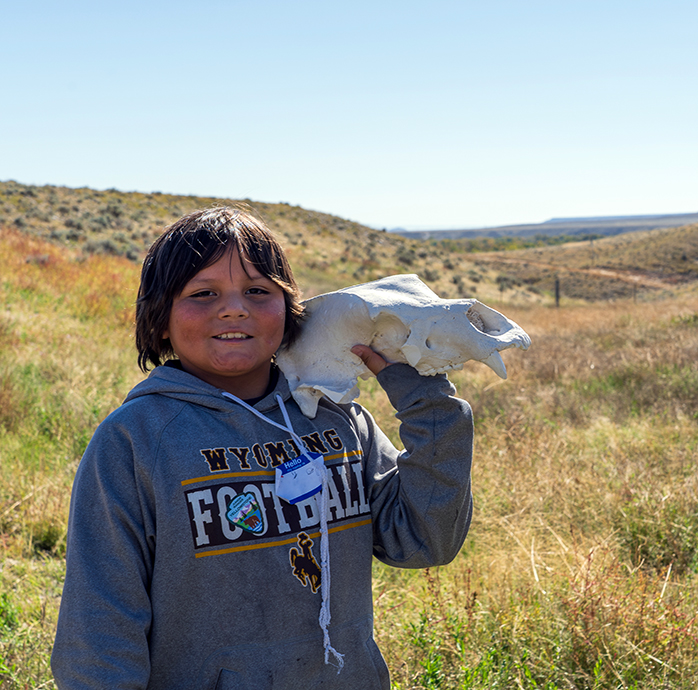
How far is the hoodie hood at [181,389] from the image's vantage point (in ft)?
4.63

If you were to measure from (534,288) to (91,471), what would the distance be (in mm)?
38844

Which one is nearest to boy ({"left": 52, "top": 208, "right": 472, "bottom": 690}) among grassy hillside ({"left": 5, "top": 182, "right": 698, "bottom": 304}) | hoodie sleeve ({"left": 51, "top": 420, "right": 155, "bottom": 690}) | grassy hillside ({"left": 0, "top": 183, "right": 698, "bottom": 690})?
hoodie sleeve ({"left": 51, "top": 420, "right": 155, "bottom": 690})

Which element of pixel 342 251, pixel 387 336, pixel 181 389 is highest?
pixel 342 251

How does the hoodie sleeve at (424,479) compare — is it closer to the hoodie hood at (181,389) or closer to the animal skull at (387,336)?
the animal skull at (387,336)

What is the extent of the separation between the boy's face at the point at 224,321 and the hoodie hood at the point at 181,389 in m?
0.07

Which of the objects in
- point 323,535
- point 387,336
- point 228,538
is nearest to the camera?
point 228,538

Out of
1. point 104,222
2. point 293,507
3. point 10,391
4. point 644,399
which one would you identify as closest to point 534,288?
point 104,222

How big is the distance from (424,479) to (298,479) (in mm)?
325

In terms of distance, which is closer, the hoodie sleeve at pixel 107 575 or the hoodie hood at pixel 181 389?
the hoodie sleeve at pixel 107 575

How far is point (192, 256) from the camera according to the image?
4.83 feet

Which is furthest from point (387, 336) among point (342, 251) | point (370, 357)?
point (342, 251)

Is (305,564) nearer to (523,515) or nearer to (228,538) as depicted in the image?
(228,538)

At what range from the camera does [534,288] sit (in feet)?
124

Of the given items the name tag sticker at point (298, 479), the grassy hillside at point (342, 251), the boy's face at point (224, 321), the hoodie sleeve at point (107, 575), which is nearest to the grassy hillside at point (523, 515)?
the name tag sticker at point (298, 479)
